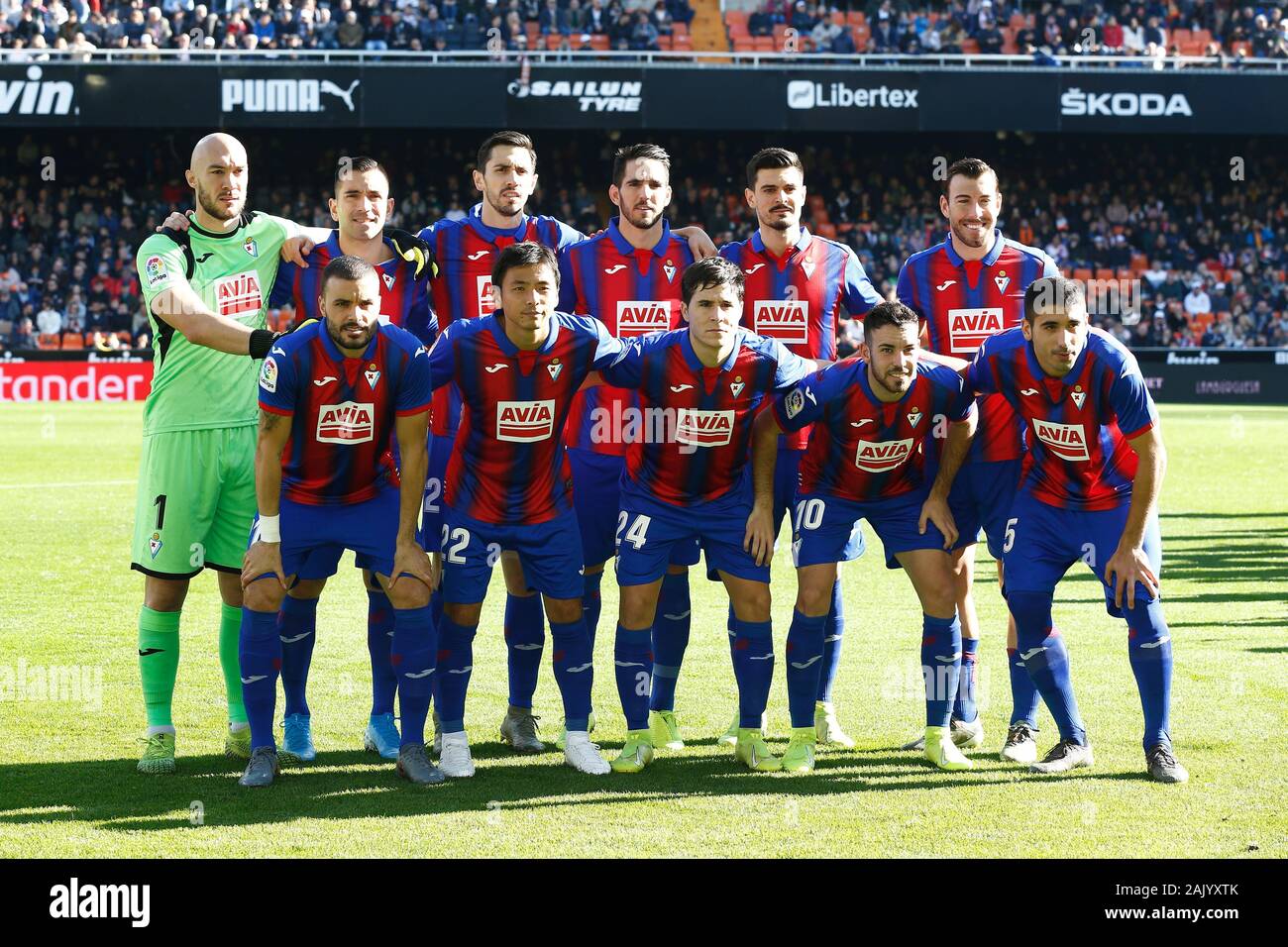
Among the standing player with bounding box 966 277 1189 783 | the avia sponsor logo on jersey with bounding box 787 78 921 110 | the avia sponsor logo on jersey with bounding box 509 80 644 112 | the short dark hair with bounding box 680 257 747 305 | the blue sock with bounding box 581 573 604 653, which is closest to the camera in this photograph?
the standing player with bounding box 966 277 1189 783

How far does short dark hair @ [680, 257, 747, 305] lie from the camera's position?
5.59 metres

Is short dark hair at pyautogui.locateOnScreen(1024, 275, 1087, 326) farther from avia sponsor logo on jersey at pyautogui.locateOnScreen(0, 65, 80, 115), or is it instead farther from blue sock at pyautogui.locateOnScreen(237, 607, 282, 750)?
avia sponsor logo on jersey at pyautogui.locateOnScreen(0, 65, 80, 115)

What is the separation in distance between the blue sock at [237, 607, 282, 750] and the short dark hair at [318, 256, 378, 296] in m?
1.20

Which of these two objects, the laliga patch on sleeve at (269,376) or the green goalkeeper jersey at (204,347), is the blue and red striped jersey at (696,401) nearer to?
the laliga patch on sleeve at (269,376)

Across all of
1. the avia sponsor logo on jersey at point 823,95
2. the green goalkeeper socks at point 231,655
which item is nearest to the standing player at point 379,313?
the green goalkeeper socks at point 231,655

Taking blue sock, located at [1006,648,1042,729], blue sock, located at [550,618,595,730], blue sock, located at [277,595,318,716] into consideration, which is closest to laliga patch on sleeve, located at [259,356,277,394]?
blue sock, located at [277,595,318,716]

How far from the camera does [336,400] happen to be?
5.47 metres

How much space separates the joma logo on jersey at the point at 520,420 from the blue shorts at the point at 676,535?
499mm

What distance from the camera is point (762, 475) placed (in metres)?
5.81

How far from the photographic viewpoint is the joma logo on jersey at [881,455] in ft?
19.1

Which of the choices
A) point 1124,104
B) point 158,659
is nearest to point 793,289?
point 158,659

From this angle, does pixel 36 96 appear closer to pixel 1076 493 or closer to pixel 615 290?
pixel 615 290
